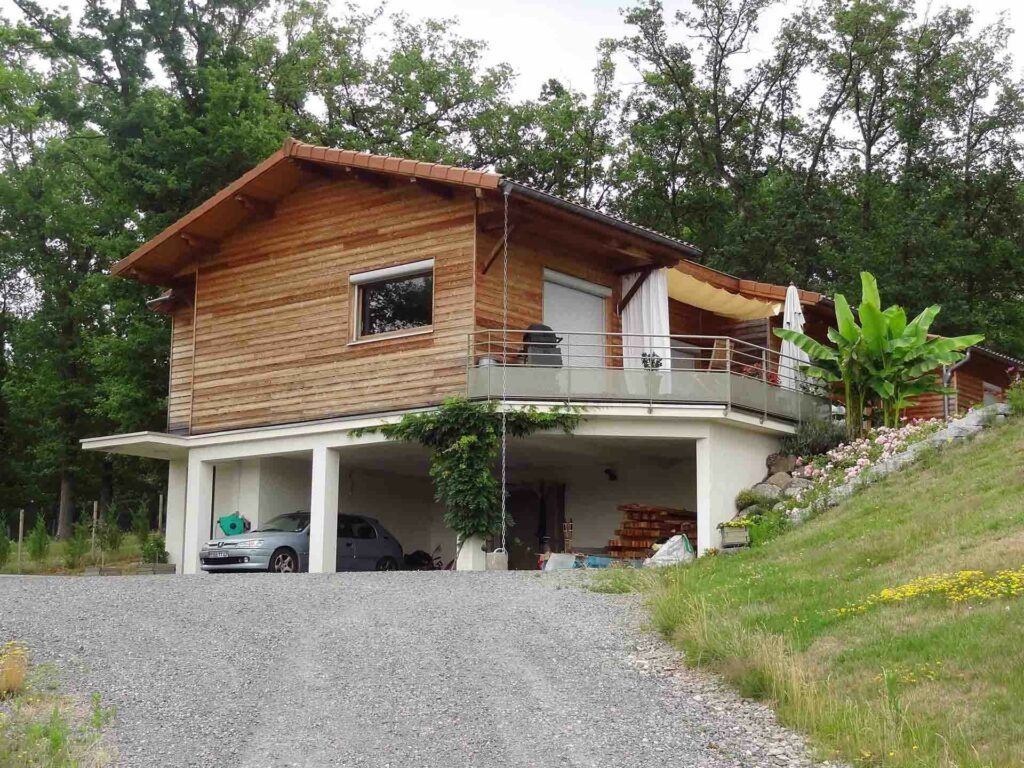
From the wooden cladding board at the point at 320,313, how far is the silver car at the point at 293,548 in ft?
6.91

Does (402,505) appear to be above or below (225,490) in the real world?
below

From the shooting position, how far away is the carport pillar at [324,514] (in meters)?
22.2

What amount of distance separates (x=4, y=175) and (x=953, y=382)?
105 feet

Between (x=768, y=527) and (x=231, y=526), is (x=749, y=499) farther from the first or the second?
(x=231, y=526)

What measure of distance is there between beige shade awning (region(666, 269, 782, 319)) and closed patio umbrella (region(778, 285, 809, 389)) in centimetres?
98

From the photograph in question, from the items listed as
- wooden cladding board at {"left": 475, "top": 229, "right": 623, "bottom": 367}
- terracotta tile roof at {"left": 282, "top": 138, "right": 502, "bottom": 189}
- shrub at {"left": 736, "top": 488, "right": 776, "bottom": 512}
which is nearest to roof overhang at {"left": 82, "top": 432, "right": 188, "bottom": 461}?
terracotta tile roof at {"left": 282, "top": 138, "right": 502, "bottom": 189}

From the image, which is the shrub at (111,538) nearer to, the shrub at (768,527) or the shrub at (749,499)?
the shrub at (749,499)

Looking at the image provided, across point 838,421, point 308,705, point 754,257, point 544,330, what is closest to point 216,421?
point 544,330

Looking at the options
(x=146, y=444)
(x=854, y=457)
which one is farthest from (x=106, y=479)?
(x=854, y=457)

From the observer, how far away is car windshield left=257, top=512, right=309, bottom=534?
22.9 meters

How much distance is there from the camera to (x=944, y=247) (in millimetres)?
37406

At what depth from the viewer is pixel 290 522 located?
23141 mm

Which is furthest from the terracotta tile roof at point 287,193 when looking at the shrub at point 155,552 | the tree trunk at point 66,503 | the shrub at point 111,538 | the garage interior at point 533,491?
the tree trunk at point 66,503

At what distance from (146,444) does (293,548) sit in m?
4.48
